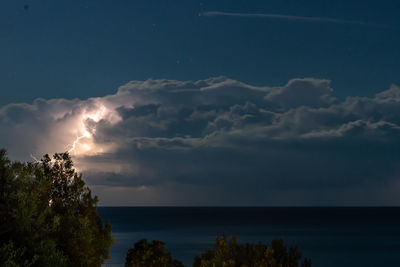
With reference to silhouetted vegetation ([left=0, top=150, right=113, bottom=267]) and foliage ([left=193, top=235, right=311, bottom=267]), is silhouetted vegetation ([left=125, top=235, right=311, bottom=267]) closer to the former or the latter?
foliage ([left=193, top=235, right=311, bottom=267])

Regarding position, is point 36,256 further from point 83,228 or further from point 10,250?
point 83,228

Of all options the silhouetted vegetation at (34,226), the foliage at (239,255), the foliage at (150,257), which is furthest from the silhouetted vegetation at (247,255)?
the foliage at (150,257)

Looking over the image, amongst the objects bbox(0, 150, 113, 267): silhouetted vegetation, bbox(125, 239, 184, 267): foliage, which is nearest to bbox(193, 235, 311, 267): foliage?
Answer: bbox(0, 150, 113, 267): silhouetted vegetation

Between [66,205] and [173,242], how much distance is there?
137 meters

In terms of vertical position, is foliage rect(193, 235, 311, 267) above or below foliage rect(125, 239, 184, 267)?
above

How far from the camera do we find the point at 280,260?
66.4ft

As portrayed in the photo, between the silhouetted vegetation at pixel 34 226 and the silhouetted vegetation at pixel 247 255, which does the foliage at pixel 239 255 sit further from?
the silhouetted vegetation at pixel 34 226

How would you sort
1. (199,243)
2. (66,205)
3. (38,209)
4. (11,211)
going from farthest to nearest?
(199,243), (66,205), (38,209), (11,211)

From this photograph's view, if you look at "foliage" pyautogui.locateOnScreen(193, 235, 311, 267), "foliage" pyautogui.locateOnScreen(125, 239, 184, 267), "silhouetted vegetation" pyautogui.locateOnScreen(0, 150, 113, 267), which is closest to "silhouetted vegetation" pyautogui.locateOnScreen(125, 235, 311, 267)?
"foliage" pyautogui.locateOnScreen(193, 235, 311, 267)

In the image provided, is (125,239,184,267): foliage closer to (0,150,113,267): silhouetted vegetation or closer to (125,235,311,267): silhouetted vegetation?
(0,150,113,267): silhouetted vegetation

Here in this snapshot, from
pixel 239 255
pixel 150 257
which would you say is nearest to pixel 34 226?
pixel 239 255

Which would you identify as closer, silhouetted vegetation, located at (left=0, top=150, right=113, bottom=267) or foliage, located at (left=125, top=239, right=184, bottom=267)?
silhouetted vegetation, located at (left=0, top=150, right=113, bottom=267)

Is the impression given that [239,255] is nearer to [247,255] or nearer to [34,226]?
[247,255]

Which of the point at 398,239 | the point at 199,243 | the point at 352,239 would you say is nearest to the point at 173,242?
the point at 199,243
